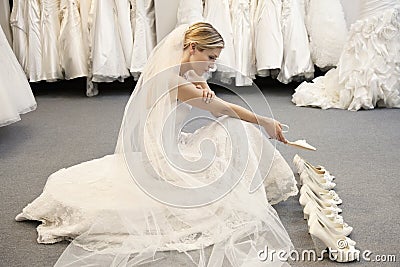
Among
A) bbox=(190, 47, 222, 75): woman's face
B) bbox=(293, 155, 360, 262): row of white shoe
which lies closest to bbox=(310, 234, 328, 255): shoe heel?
bbox=(293, 155, 360, 262): row of white shoe

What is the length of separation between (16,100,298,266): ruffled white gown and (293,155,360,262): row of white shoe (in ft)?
0.27

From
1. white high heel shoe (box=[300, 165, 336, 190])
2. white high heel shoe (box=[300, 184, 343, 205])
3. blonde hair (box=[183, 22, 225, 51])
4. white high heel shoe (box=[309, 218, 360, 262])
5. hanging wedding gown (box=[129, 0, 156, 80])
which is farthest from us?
hanging wedding gown (box=[129, 0, 156, 80])

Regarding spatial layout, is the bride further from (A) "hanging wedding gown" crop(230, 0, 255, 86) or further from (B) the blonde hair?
(A) "hanging wedding gown" crop(230, 0, 255, 86)

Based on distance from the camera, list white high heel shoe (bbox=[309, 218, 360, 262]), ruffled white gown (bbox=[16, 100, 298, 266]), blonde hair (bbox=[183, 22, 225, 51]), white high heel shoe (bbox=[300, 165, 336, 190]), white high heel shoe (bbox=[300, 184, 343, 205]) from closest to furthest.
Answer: white high heel shoe (bbox=[309, 218, 360, 262]), ruffled white gown (bbox=[16, 100, 298, 266]), blonde hair (bbox=[183, 22, 225, 51]), white high heel shoe (bbox=[300, 184, 343, 205]), white high heel shoe (bbox=[300, 165, 336, 190])

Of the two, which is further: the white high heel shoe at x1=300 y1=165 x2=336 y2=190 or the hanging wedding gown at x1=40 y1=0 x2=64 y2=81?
the hanging wedding gown at x1=40 y1=0 x2=64 y2=81

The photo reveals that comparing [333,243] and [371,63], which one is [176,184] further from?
[371,63]

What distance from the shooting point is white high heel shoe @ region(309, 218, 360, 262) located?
159 cm

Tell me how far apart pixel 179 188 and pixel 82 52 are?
2.46 m

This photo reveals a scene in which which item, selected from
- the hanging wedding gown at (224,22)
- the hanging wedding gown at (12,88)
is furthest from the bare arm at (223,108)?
the hanging wedding gown at (224,22)

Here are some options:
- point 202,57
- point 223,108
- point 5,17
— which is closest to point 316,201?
point 223,108

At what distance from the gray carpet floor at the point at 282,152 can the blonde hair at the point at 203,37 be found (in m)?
0.26

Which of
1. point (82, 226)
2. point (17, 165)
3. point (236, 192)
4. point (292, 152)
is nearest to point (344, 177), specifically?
point (292, 152)

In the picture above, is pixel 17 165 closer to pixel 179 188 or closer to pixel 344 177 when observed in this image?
pixel 179 188

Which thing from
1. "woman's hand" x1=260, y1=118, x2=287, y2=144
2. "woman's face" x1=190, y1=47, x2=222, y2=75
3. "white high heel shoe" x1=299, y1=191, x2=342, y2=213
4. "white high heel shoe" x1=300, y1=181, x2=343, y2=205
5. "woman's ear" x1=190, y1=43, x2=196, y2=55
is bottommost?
"white high heel shoe" x1=300, y1=181, x2=343, y2=205
